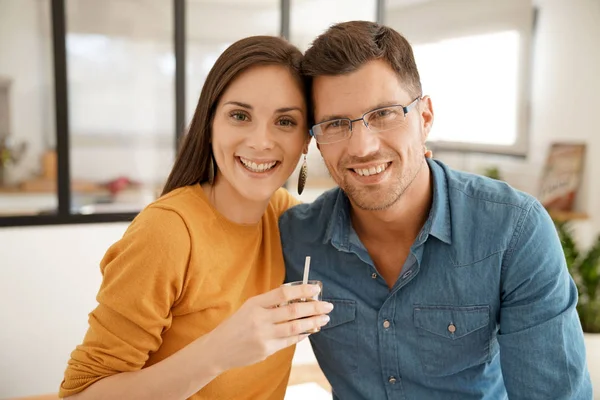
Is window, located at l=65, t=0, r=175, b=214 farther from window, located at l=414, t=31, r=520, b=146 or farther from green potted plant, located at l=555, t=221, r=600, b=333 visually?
green potted plant, located at l=555, t=221, r=600, b=333

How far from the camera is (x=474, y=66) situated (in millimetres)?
5883

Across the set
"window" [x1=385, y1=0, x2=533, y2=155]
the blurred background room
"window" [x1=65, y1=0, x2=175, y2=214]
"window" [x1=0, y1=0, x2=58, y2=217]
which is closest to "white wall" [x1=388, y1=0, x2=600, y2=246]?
the blurred background room

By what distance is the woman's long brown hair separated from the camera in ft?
5.12

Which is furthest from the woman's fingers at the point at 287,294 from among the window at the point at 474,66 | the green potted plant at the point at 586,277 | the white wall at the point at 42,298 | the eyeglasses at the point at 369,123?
the window at the point at 474,66

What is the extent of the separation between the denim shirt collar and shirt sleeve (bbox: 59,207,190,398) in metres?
0.44

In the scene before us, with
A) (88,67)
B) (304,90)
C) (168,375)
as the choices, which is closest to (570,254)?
(304,90)

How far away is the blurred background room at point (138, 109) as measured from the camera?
3.83m

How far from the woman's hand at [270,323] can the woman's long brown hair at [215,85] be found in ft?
1.71

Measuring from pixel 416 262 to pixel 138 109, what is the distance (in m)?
3.71

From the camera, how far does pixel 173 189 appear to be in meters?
1.69

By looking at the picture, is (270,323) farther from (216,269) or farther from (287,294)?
(216,269)

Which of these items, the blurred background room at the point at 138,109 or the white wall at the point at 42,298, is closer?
the white wall at the point at 42,298

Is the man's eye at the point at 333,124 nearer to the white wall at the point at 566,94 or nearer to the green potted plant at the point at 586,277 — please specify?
the green potted plant at the point at 586,277

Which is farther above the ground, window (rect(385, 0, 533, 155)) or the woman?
window (rect(385, 0, 533, 155))
